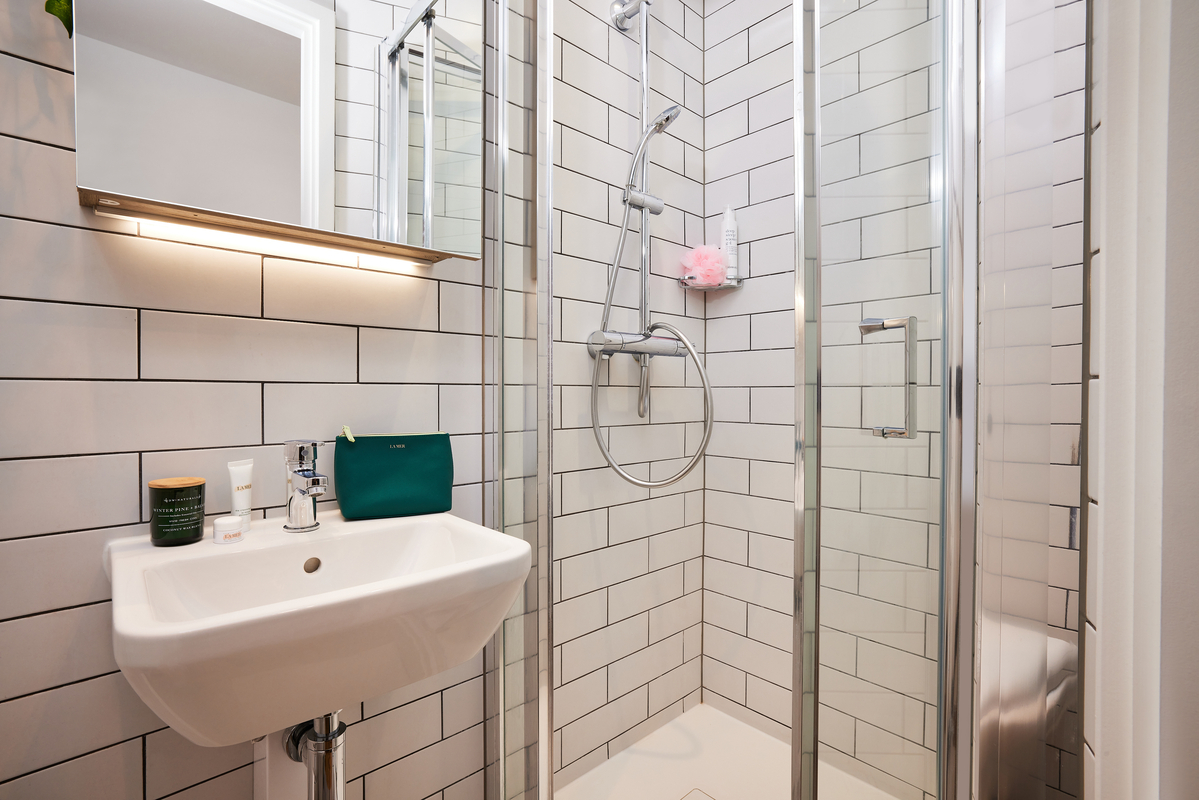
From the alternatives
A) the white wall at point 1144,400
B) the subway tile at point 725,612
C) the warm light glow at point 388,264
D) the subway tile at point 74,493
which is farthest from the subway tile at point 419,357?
the subway tile at point 725,612

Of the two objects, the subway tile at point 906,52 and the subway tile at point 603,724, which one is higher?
the subway tile at point 906,52

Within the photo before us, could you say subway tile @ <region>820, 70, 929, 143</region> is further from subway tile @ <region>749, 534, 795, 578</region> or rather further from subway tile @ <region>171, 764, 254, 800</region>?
subway tile @ <region>171, 764, 254, 800</region>

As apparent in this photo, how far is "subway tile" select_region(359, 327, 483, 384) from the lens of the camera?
3.47 feet

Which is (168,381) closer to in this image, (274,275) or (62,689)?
(274,275)

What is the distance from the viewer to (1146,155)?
16.8 inches

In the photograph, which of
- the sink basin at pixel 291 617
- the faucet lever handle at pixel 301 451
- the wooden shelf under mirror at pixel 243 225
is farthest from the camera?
the faucet lever handle at pixel 301 451

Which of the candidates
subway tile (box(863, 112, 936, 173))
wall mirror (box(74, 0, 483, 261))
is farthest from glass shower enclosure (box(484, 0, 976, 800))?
wall mirror (box(74, 0, 483, 261))

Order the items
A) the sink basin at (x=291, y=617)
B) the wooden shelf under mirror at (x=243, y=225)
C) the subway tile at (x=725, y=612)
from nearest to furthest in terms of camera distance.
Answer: the sink basin at (x=291, y=617) → the wooden shelf under mirror at (x=243, y=225) → the subway tile at (x=725, y=612)

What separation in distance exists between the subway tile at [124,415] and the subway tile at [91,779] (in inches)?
18.2

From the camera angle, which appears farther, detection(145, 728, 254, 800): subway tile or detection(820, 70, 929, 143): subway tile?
detection(145, 728, 254, 800): subway tile

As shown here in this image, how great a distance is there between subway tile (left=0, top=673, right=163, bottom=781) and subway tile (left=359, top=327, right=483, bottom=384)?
622 millimetres

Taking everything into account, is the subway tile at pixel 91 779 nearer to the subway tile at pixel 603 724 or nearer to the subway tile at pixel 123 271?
the subway tile at pixel 123 271

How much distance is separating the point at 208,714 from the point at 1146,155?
40.8 inches

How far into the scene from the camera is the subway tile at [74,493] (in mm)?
743
